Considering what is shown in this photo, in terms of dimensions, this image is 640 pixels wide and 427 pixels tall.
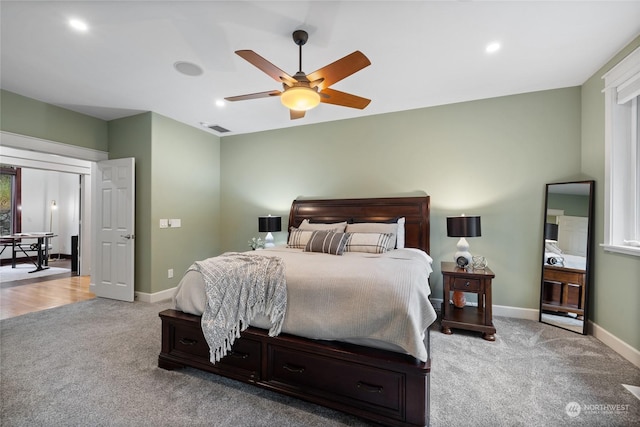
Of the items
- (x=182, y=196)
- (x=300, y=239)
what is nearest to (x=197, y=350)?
(x=300, y=239)

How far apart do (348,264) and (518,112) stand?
3.02 m

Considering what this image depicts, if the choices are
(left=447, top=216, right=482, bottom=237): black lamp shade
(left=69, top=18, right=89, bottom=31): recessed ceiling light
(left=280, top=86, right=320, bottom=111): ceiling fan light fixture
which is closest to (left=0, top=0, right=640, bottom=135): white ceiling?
(left=69, top=18, right=89, bottom=31): recessed ceiling light

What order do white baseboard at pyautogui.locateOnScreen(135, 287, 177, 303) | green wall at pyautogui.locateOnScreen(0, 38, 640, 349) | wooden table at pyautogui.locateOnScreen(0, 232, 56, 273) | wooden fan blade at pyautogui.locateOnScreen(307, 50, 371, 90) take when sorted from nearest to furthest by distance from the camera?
wooden fan blade at pyautogui.locateOnScreen(307, 50, 371, 90) < green wall at pyautogui.locateOnScreen(0, 38, 640, 349) < white baseboard at pyautogui.locateOnScreen(135, 287, 177, 303) < wooden table at pyautogui.locateOnScreen(0, 232, 56, 273)

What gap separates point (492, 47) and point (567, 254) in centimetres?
240

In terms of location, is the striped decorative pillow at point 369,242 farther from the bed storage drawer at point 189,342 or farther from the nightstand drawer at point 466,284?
the bed storage drawer at point 189,342

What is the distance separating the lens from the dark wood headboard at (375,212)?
11.9 feet

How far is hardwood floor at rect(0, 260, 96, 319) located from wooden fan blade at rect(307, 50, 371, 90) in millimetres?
4670

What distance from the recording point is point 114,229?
414 cm

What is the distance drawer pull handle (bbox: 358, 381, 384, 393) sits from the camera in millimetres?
1613

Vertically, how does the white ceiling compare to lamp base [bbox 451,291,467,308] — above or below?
above

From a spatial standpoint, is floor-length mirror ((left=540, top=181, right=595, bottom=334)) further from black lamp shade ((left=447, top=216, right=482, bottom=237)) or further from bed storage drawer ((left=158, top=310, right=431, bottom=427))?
bed storage drawer ((left=158, top=310, right=431, bottom=427))

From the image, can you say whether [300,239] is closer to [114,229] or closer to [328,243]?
[328,243]

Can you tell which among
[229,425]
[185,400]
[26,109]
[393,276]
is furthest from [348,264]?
[26,109]

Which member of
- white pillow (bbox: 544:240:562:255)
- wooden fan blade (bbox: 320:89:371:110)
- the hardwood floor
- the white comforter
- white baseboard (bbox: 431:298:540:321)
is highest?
wooden fan blade (bbox: 320:89:371:110)
